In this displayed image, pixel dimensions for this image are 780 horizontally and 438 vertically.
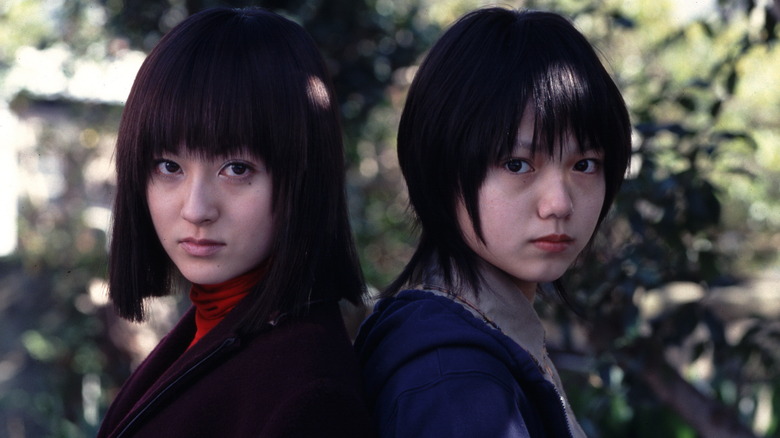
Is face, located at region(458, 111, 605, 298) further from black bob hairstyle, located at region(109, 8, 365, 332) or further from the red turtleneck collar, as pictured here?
the red turtleneck collar

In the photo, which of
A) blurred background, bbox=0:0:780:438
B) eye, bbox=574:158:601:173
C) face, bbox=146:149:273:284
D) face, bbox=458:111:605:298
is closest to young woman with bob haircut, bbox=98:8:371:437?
face, bbox=146:149:273:284

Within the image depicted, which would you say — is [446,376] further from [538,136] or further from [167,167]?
[167,167]

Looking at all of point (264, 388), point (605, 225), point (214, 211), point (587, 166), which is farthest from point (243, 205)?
point (605, 225)

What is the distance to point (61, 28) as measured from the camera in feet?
13.6

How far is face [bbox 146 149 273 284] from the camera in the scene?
4.44ft

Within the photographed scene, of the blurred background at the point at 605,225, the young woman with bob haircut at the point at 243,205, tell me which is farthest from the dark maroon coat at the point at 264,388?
the blurred background at the point at 605,225

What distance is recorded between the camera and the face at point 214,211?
4.44ft

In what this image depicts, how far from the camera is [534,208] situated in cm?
134

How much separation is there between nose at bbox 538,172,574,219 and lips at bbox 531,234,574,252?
3 centimetres

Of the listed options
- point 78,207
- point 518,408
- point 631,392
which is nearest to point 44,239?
point 78,207

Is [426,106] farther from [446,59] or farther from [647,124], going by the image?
[647,124]

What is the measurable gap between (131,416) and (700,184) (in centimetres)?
162

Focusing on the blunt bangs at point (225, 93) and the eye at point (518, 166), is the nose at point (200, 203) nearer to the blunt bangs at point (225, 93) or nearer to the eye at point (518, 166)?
the blunt bangs at point (225, 93)

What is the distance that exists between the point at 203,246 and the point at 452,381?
1.44ft
